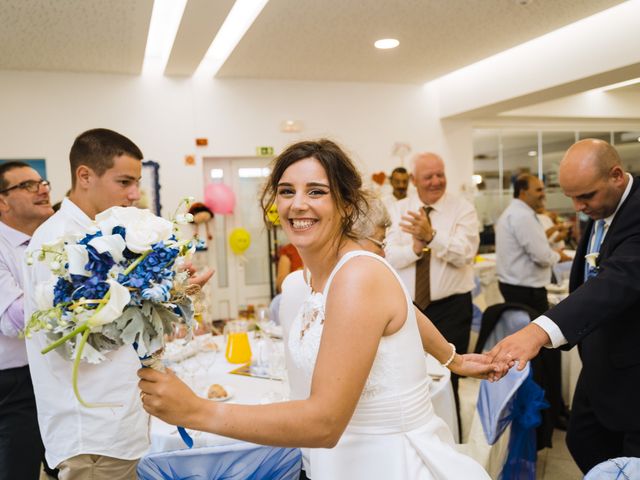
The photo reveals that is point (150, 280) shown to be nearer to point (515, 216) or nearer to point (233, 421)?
point (233, 421)

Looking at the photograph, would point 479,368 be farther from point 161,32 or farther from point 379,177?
point 379,177

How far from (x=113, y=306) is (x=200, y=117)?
533cm

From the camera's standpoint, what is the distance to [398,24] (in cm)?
434

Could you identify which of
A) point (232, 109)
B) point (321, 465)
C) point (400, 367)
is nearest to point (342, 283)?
point (400, 367)

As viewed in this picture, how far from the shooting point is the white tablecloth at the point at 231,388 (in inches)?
81.5

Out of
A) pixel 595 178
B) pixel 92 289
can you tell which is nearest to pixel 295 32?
pixel 595 178

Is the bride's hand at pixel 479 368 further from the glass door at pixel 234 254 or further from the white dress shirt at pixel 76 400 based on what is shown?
the glass door at pixel 234 254

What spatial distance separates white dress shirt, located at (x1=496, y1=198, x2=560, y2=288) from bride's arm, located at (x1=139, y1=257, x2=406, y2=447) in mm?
3662

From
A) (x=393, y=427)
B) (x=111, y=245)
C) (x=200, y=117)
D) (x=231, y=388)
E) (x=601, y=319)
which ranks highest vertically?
(x=200, y=117)

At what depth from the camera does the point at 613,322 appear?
84.3 inches

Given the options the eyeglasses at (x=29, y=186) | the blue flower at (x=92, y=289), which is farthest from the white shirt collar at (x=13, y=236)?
the blue flower at (x=92, y=289)

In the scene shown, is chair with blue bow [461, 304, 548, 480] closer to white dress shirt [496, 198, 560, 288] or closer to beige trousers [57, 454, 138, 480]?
beige trousers [57, 454, 138, 480]

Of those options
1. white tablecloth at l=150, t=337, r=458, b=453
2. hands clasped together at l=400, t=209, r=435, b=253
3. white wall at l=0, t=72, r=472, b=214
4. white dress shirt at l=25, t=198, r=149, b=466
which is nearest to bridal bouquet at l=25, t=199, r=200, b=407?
white dress shirt at l=25, t=198, r=149, b=466

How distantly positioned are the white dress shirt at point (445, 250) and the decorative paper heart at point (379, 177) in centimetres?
258
